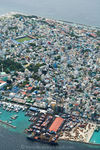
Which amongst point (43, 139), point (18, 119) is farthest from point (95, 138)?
point (18, 119)

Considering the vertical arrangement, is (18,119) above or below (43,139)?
above

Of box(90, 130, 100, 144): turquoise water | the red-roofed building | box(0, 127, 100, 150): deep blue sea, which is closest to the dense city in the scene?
the red-roofed building

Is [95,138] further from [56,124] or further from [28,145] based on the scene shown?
[28,145]

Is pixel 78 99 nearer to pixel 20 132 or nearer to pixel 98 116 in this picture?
pixel 98 116

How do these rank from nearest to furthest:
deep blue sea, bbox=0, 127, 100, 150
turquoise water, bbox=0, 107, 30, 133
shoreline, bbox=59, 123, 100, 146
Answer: deep blue sea, bbox=0, 127, 100, 150 < shoreline, bbox=59, 123, 100, 146 < turquoise water, bbox=0, 107, 30, 133

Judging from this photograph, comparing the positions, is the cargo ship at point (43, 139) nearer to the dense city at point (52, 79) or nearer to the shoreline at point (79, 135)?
the dense city at point (52, 79)

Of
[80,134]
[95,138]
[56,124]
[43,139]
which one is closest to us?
[43,139]

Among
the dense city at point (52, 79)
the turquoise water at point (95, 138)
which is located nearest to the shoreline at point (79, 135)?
the dense city at point (52, 79)

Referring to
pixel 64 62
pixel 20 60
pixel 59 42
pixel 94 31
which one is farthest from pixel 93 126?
pixel 94 31

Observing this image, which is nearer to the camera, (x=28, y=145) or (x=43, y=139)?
(x=28, y=145)

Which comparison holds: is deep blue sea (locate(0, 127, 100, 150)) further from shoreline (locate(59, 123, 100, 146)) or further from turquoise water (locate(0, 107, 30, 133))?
turquoise water (locate(0, 107, 30, 133))

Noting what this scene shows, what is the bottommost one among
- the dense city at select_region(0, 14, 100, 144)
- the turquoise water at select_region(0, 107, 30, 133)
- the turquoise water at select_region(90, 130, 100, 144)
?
the turquoise water at select_region(90, 130, 100, 144)
